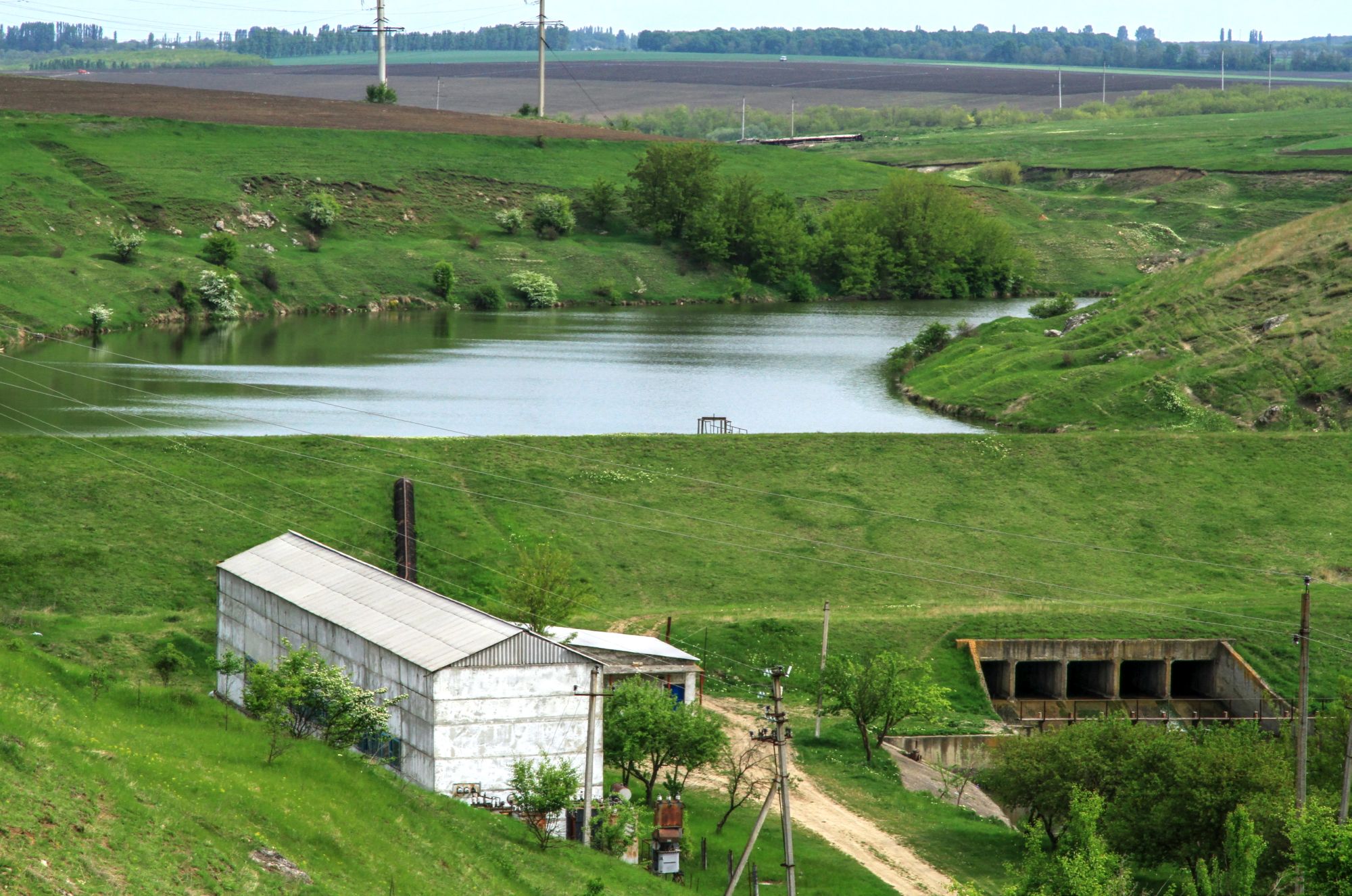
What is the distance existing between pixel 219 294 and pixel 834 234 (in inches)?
2401

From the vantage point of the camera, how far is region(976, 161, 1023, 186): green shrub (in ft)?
617

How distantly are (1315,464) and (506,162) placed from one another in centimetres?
9956

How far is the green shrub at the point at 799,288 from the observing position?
460 ft

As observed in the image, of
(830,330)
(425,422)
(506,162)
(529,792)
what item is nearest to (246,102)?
(506,162)

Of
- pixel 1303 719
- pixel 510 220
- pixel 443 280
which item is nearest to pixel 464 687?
pixel 1303 719

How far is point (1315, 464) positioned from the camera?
66.8 metres

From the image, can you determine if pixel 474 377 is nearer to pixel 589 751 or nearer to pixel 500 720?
pixel 500 720

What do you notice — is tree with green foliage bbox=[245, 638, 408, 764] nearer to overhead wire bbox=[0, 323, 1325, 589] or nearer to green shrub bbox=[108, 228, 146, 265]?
overhead wire bbox=[0, 323, 1325, 589]

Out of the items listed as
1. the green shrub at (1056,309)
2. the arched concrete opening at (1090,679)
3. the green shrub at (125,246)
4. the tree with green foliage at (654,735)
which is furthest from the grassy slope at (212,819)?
the green shrub at (1056,309)

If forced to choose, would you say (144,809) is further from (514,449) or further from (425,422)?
(425,422)

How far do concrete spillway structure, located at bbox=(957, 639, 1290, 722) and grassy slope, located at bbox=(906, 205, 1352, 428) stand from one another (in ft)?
90.5

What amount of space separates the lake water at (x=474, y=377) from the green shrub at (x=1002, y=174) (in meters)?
72.8

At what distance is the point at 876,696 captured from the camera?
140 ft

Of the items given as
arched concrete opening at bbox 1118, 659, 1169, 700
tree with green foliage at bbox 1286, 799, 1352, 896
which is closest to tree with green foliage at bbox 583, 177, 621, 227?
arched concrete opening at bbox 1118, 659, 1169, 700
